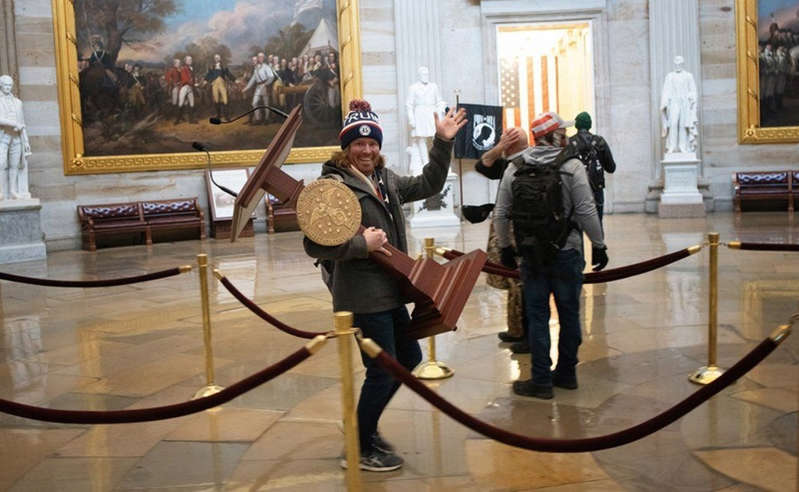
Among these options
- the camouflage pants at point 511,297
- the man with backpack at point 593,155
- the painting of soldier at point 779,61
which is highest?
the painting of soldier at point 779,61

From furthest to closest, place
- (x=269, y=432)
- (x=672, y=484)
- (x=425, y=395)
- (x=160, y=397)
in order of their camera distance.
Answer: (x=160, y=397), (x=269, y=432), (x=672, y=484), (x=425, y=395)

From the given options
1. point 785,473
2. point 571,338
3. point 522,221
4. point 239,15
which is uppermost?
point 239,15

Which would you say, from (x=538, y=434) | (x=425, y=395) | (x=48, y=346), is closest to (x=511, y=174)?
(x=538, y=434)

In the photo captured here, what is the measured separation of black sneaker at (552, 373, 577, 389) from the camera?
5.23m

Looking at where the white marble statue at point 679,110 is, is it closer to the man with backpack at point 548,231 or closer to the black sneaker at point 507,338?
the black sneaker at point 507,338

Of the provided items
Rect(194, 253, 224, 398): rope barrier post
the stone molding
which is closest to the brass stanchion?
Rect(194, 253, 224, 398): rope barrier post

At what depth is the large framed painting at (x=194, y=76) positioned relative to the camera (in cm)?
1586

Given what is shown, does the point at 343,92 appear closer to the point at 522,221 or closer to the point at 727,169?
the point at 727,169

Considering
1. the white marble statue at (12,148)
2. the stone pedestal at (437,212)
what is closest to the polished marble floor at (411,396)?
the white marble statue at (12,148)

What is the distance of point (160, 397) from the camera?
555 centimetres


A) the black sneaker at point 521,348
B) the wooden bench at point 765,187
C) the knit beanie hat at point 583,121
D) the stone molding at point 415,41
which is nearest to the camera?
the black sneaker at point 521,348

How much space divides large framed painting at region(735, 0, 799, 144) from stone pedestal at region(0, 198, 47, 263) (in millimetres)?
13389

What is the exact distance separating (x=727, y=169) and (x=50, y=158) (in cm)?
1317

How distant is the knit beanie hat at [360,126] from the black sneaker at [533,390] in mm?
1968
